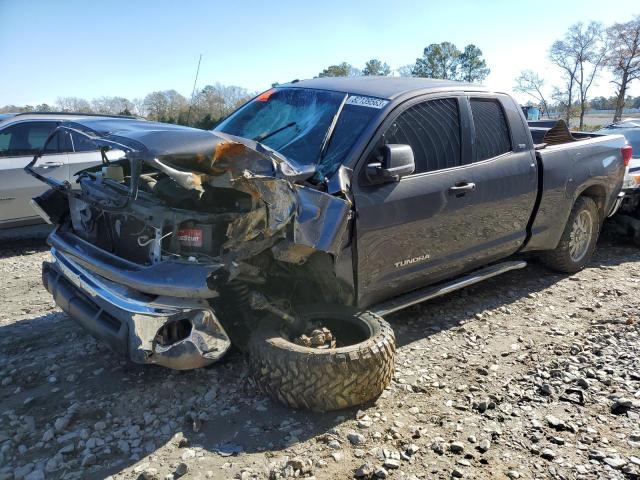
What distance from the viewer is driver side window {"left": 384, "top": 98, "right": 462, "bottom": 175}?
12.4 feet

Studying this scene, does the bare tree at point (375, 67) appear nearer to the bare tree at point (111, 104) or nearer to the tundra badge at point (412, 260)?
the bare tree at point (111, 104)

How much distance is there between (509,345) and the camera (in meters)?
4.12

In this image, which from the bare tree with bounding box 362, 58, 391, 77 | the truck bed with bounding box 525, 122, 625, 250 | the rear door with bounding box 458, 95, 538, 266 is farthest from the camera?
the bare tree with bounding box 362, 58, 391, 77

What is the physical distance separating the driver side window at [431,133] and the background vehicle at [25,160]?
4698mm

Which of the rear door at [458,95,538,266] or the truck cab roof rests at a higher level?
the truck cab roof

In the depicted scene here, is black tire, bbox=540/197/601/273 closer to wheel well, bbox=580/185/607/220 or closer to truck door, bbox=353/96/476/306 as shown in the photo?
wheel well, bbox=580/185/607/220

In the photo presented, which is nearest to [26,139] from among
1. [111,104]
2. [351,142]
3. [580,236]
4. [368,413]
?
[351,142]

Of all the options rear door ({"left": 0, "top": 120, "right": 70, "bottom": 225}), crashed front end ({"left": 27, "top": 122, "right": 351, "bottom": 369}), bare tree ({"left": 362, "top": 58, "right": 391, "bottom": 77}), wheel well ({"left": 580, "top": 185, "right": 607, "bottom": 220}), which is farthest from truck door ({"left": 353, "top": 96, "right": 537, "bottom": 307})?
bare tree ({"left": 362, "top": 58, "right": 391, "bottom": 77})

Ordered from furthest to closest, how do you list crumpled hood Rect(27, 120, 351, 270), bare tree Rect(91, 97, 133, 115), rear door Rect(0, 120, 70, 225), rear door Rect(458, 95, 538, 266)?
1. bare tree Rect(91, 97, 133, 115)
2. rear door Rect(0, 120, 70, 225)
3. rear door Rect(458, 95, 538, 266)
4. crumpled hood Rect(27, 120, 351, 270)

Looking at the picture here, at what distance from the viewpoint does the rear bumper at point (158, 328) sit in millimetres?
2863

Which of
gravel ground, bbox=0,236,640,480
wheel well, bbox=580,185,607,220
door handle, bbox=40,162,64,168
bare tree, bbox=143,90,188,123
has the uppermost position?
bare tree, bbox=143,90,188,123

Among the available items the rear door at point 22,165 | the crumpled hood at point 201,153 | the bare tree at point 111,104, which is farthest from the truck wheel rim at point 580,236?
the bare tree at point 111,104

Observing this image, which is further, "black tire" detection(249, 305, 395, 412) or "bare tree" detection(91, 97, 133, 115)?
"bare tree" detection(91, 97, 133, 115)

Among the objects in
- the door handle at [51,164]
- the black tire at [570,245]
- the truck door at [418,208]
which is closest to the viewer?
the truck door at [418,208]
